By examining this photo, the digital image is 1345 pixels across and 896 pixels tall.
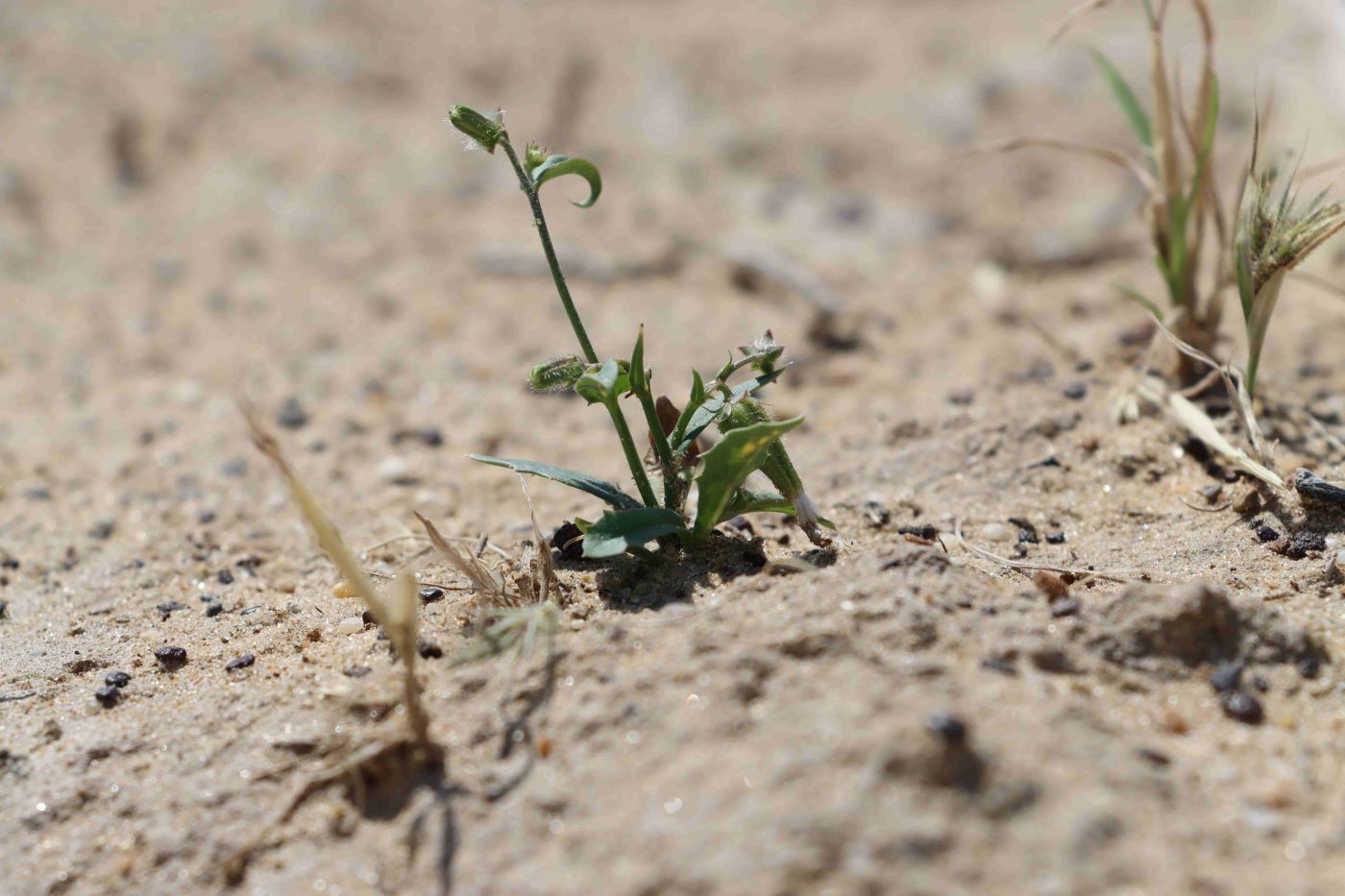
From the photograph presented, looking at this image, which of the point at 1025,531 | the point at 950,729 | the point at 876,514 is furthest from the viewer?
the point at 876,514

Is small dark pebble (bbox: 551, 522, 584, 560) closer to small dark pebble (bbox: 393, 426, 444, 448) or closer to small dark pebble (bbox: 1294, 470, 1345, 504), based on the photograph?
small dark pebble (bbox: 393, 426, 444, 448)

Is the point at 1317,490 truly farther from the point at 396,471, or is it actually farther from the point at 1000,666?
the point at 396,471

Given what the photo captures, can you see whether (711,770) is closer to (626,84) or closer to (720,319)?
(720,319)

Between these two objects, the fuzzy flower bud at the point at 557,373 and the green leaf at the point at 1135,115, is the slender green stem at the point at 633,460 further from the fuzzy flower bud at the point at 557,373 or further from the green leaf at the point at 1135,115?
the green leaf at the point at 1135,115

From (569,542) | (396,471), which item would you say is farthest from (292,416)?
(569,542)

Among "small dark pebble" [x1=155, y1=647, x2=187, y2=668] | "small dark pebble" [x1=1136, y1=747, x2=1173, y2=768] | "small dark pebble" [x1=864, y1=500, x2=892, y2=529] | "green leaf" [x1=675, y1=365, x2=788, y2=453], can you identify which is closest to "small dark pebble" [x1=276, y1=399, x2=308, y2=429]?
"small dark pebble" [x1=155, y1=647, x2=187, y2=668]

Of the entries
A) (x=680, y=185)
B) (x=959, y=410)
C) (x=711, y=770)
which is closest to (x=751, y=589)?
(x=711, y=770)
